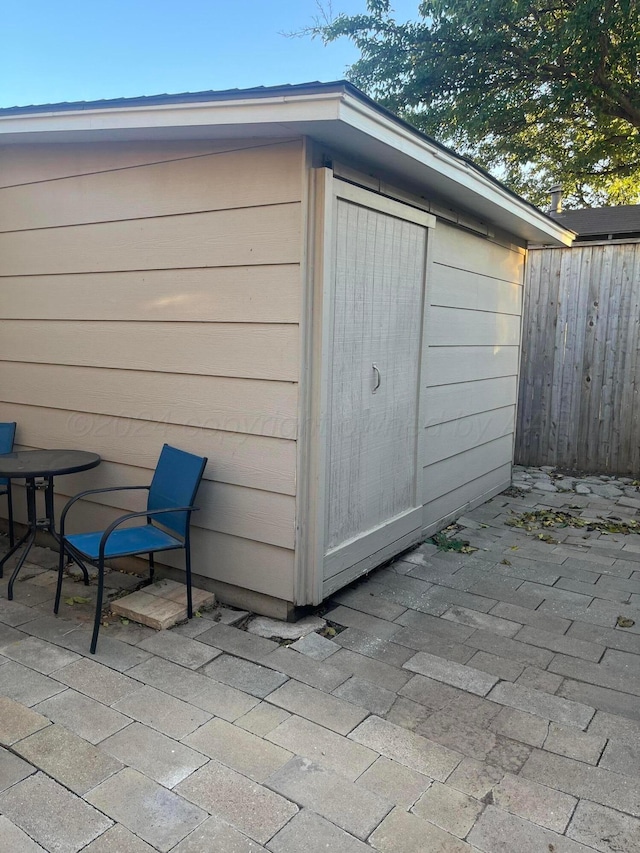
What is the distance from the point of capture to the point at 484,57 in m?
8.17

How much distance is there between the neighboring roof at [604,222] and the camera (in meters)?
6.99

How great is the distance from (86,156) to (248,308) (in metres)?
1.40

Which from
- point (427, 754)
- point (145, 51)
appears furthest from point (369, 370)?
point (145, 51)

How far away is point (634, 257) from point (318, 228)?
4.39 meters

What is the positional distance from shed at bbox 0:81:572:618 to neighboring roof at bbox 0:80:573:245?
11 millimetres

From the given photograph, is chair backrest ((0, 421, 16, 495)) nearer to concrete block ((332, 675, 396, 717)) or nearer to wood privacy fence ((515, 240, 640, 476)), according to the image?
concrete block ((332, 675, 396, 717))

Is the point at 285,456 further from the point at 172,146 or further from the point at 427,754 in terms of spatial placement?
the point at 172,146

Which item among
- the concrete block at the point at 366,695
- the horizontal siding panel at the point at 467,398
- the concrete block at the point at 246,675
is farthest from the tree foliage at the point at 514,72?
the concrete block at the point at 246,675

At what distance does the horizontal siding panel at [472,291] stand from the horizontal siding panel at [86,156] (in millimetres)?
1586

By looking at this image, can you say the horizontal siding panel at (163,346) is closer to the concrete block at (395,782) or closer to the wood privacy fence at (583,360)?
the concrete block at (395,782)

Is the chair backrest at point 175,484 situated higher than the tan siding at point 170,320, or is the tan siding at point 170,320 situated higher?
the tan siding at point 170,320

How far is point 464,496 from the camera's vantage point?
489 centimetres

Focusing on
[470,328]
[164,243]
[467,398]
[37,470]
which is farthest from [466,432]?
[37,470]

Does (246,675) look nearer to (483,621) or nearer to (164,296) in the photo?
(483,621)
